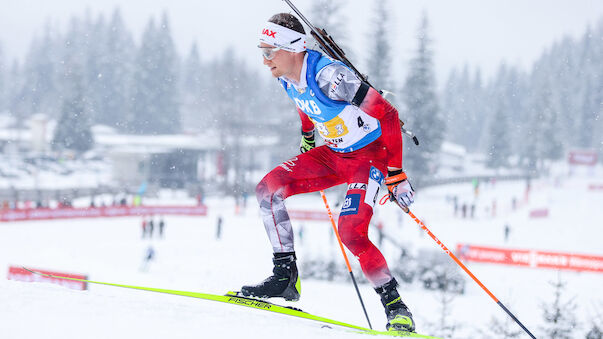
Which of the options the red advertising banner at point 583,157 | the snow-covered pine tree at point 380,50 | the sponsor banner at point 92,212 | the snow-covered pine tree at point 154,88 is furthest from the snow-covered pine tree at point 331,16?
the red advertising banner at point 583,157

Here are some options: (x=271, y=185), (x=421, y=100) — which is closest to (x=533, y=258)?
(x=271, y=185)

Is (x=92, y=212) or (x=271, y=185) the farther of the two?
(x=92, y=212)

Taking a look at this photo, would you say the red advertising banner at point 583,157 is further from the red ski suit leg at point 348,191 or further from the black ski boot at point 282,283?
the black ski boot at point 282,283

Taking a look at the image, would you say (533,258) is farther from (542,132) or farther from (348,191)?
(542,132)

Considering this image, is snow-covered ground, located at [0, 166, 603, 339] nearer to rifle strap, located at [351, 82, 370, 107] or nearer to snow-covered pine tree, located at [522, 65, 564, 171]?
rifle strap, located at [351, 82, 370, 107]

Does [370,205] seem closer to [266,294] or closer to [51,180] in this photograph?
[266,294]

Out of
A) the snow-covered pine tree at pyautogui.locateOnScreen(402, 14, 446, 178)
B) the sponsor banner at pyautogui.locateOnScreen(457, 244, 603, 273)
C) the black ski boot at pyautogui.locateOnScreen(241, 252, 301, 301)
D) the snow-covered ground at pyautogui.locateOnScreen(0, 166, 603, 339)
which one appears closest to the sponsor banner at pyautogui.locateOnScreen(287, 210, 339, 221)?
the snow-covered ground at pyautogui.locateOnScreen(0, 166, 603, 339)

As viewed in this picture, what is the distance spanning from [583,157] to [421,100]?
29065 millimetres

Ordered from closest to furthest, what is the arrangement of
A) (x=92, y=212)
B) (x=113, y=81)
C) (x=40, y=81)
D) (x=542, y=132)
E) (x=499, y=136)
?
(x=92, y=212), (x=499, y=136), (x=542, y=132), (x=113, y=81), (x=40, y=81)

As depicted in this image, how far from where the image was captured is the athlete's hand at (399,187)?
3488mm

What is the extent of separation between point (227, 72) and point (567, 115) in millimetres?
47221

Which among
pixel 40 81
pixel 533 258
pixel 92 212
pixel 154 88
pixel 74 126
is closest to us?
pixel 533 258

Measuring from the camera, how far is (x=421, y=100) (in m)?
41.5

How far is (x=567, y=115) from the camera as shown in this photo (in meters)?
65.6
